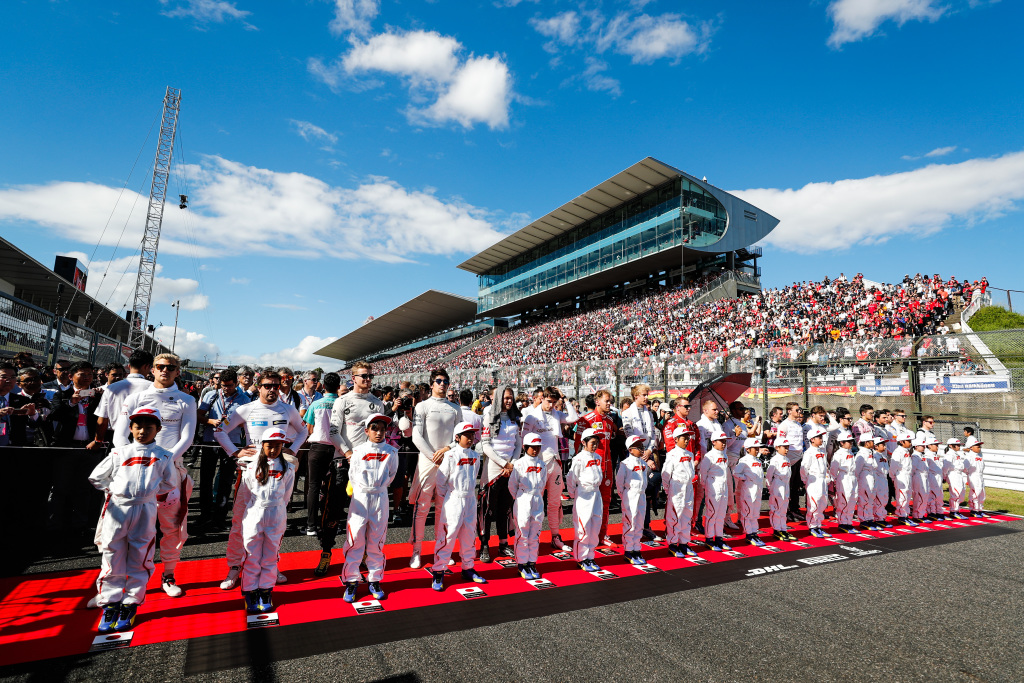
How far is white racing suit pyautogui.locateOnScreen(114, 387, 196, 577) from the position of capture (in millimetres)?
4125

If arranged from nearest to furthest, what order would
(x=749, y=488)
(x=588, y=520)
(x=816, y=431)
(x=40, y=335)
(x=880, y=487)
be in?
1. (x=588, y=520)
2. (x=749, y=488)
3. (x=816, y=431)
4. (x=880, y=487)
5. (x=40, y=335)

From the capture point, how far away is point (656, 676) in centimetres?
322

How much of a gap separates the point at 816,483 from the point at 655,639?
4808mm

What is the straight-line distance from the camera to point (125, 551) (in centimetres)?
366

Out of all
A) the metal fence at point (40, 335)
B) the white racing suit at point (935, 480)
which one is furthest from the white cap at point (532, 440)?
the metal fence at point (40, 335)

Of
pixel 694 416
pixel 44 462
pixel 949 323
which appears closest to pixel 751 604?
pixel 694 416

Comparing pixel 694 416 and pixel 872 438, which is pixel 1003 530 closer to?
pixel 872 438

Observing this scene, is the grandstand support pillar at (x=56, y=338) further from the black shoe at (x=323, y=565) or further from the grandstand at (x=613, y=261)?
the grandstand at (x=613, y=261)

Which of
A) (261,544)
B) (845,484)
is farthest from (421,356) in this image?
(261,544)

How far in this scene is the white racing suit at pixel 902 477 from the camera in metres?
8.20

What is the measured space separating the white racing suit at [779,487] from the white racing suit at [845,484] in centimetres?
133

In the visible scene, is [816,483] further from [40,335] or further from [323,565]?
[40,335]

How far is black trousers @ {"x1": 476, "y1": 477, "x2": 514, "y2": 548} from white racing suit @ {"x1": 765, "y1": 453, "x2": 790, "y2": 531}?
3811 mm

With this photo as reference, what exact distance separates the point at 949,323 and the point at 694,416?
576 inches
